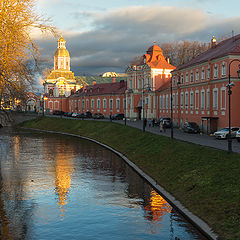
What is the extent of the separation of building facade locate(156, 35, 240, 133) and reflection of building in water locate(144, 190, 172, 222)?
1027 inches

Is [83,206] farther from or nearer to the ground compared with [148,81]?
nearer to the ground

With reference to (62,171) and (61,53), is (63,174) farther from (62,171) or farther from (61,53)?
(61,53)

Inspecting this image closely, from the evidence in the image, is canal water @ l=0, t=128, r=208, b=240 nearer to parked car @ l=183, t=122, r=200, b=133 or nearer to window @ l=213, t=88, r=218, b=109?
parked car @ l=183, t=122, r=200, b=133

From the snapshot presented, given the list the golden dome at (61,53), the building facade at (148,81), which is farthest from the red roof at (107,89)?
the golden dome at (61,53)

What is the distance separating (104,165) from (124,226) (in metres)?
17.8

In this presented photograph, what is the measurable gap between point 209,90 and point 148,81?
28983 mm

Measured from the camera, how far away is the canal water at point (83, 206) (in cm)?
1467

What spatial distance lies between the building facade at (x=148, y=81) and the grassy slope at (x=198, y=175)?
1335 inches

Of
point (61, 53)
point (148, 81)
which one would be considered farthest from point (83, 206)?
point (61, 53)

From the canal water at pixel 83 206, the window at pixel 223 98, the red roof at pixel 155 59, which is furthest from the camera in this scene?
the red roof at pixel 155 59

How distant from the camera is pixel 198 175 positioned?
866 inches

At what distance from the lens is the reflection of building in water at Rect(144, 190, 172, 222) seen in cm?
1703

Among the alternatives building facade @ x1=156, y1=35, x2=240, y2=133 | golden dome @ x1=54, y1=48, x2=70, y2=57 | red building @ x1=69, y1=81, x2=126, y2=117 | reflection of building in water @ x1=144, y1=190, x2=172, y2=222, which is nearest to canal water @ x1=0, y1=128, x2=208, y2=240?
reflection of building in water @ x1=144, y1=190, x2=172, y2=222

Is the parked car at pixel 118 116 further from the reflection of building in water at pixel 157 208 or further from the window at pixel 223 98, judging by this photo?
the reflection of building in water at pixel 157 208
